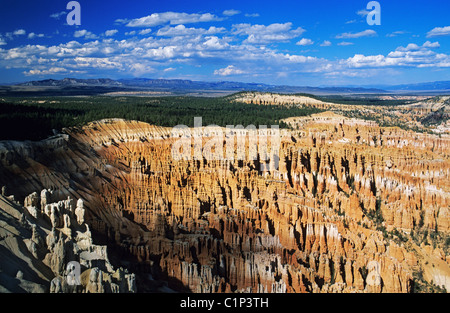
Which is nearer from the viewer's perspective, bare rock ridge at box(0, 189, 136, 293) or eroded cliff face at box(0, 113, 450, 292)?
bare rock ridge at box(0, 189, 136, 293)

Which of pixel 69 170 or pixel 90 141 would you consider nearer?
pixel 69 170

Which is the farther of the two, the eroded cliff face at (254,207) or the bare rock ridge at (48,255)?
the eroded cliff face at (254,207)

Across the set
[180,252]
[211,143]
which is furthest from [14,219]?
[211,143]
